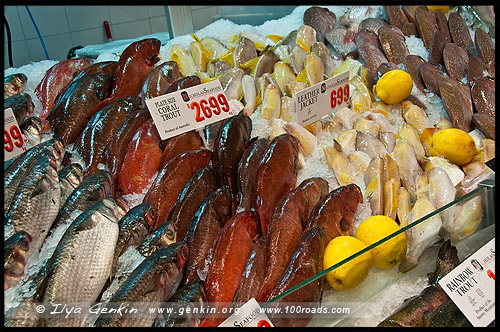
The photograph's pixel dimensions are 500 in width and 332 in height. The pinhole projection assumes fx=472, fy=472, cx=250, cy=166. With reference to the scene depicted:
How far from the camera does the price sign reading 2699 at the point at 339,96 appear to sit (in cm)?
236

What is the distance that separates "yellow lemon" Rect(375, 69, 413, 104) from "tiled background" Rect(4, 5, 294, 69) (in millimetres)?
3316

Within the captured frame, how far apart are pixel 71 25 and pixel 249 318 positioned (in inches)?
225

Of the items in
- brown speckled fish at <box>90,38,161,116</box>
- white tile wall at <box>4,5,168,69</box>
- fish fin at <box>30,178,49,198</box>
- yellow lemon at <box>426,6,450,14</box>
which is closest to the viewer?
fish fin at <box>30,178,49,198</box>

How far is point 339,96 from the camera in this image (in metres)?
2.39

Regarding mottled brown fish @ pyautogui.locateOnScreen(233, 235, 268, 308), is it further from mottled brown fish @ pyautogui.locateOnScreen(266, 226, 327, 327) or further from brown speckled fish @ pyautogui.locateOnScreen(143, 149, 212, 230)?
brown speckled fish @ pyautogui.locateOnScreen(143, 149, 212, 230)

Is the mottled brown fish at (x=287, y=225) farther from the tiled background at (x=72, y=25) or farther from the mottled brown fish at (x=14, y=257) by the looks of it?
the tiled background at (x=72, y=25)

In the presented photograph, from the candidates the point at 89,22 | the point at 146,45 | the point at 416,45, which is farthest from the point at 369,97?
the point at 89,22

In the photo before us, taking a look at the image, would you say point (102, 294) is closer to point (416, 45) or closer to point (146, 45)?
point (146, 45)

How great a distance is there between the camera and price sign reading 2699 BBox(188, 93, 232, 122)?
2260mm

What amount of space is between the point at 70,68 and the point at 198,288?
1948 millimetres

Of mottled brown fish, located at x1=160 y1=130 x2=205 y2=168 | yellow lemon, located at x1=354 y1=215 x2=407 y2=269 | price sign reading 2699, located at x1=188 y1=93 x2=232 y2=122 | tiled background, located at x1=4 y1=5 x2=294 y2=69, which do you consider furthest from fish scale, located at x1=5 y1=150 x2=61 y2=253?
tiled background, located at x1=4 y1=5 x2=294 y2=69

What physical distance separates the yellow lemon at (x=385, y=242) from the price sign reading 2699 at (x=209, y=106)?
970mm
